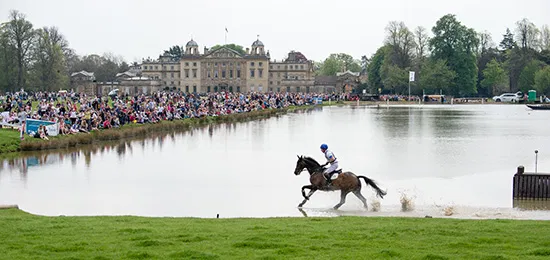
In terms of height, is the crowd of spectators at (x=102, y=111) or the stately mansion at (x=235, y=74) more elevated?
the stately mansion at (x=235, y=74)

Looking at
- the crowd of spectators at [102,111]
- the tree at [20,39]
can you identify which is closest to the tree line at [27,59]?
the tree at [20,39]

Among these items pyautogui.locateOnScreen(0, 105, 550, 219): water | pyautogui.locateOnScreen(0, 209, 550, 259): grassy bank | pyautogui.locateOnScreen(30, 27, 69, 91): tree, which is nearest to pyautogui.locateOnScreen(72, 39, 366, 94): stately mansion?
pyautogui.locateOnScreen(30, 27, 69, 91): tree

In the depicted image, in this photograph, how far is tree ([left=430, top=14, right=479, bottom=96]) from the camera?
107 m

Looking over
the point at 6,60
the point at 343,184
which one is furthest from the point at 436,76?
the point at 343,184

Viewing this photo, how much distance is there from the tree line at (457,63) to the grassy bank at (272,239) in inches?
3654

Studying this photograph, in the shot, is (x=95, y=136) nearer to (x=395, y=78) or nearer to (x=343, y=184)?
(x=343, y=184)

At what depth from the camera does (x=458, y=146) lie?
35.1 m

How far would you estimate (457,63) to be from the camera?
106750mm

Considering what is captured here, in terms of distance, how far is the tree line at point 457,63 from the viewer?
105 m

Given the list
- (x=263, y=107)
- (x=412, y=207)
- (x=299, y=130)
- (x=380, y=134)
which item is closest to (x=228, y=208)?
(x=412, y=207)

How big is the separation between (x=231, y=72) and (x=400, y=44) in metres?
40.6

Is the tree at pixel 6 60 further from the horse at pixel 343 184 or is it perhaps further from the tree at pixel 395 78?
the horse at pixel 343 184

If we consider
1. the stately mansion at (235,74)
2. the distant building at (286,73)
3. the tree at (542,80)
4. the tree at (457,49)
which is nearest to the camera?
the tree at (542,80)

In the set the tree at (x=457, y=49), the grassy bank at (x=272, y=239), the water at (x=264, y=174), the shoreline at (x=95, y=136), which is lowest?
the water at (x=264, y=174)
